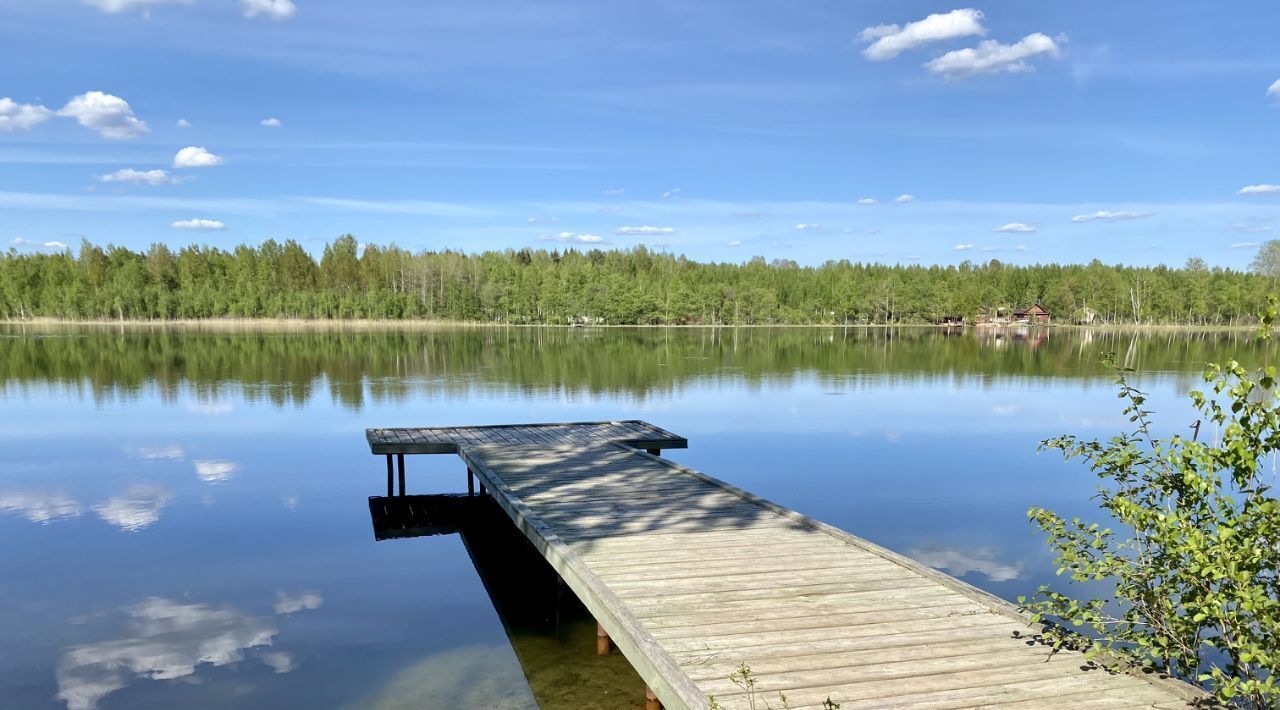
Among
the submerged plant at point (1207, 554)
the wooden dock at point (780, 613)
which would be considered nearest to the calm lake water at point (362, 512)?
the wooden dock at point (780, 613)

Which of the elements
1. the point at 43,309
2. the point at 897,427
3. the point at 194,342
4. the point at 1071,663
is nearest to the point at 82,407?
the point at 897,427

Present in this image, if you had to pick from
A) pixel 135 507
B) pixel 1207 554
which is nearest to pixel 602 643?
pixel 1207 554

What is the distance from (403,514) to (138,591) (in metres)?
3.84

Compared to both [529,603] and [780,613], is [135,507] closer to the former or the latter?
[529,603]

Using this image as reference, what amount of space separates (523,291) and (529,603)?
293 ft

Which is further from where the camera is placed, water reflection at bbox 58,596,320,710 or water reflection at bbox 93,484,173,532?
water reflection at bbox 93,484,173,532

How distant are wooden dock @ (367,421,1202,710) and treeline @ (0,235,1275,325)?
3479 inches

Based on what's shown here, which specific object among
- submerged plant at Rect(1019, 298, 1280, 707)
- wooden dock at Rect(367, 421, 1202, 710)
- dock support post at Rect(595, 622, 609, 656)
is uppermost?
submerged plant at Rect(1019, 298, 1280, 707)

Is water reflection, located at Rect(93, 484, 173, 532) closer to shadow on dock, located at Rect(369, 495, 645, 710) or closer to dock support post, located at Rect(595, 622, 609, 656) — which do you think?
shadow on dock, located at Rect(369, 495, 645, 710)

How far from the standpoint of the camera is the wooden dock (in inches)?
162

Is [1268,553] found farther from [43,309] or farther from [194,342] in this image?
[43,309]

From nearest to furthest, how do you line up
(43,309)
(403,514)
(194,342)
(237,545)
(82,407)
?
(237,545) < (403,514) < (82,407) < (194,342) < (43,309)

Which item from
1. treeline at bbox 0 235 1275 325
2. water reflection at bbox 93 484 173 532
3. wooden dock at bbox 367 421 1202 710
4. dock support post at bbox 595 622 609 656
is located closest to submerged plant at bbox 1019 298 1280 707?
wooden dock at bbox 367 421 1202 710

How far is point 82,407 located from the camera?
21672 millimetres
